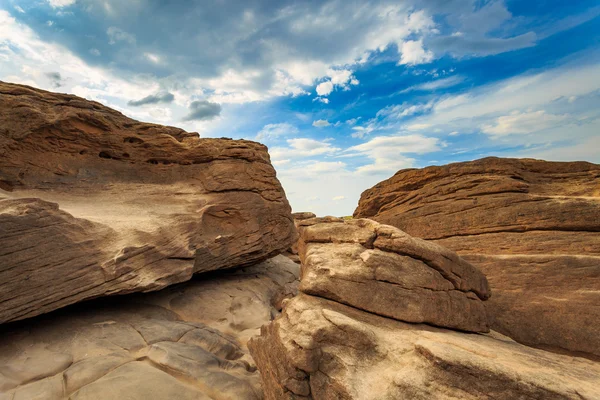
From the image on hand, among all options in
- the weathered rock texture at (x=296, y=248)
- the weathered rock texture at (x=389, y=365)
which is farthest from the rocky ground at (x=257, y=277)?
the weathered rock texture at (x=296, y=248)

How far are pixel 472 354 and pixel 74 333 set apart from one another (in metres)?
11.1

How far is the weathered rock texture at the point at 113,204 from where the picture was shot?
32.1 feet

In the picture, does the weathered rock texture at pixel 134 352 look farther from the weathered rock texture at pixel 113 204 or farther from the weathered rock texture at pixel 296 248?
the weathered rock texture at pixel 296 248

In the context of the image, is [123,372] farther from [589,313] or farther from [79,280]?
[589,313]

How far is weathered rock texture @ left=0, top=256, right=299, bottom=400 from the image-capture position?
7.48m

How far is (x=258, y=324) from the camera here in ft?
43.9

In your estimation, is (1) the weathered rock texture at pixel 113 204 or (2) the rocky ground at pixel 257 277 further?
(1) the weathered rock texture at pixel 113 204

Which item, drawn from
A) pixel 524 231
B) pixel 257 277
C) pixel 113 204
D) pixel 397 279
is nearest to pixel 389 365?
pixel 397 279

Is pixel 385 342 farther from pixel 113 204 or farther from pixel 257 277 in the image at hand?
pixel 113 204

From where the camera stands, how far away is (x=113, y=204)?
1430 centimetres

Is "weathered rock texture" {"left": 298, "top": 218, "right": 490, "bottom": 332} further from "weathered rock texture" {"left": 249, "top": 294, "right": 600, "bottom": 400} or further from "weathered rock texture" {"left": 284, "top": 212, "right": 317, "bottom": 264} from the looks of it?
"weathered rock texture" {"left": 284, "top": 212, "right": 317, "bottom": 264}

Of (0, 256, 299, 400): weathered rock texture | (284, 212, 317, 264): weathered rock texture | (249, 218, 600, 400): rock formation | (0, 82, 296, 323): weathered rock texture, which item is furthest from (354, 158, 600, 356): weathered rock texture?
(284, 212, 317, 264): weathered rock texture

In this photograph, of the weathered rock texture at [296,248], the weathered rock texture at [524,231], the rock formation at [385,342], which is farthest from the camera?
the weathered rock texture at [296,248]

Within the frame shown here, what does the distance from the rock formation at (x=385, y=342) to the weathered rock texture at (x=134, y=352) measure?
149 centimetres
